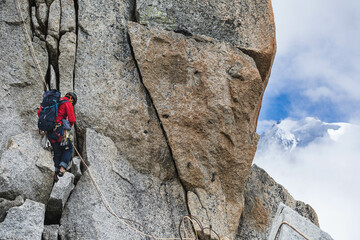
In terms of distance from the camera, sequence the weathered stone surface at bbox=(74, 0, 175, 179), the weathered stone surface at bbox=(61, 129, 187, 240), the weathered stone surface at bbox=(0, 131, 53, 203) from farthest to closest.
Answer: the weathered stone surface at bbox=(74, 0, 175, 179) < the weathered stone surface at bbox=(61, 129, 187, 240) < the weathered stone surface at bbox=(0, 131, 53, 203)

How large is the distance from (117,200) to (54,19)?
6.59m

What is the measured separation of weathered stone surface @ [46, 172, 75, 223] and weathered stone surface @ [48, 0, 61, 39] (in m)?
5.26

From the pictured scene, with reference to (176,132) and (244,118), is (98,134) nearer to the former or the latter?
(176,132)

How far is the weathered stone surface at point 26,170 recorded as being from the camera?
10.2 metres

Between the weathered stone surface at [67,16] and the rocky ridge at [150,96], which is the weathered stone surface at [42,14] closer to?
the rocky ridge at [150,96]

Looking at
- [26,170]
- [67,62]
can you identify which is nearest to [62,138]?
[26,170]

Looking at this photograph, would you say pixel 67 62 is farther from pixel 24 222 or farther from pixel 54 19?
pixel 24 222

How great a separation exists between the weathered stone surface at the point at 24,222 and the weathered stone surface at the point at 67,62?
443 centimetres

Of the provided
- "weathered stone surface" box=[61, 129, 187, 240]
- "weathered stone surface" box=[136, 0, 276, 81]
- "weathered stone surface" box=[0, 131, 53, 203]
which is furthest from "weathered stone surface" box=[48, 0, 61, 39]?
"weathered stone surface" box=[0, 131, 53, 203]

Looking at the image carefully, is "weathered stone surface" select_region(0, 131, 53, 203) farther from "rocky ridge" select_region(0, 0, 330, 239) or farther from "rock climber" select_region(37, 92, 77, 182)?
"rock climber" select_region(37, 92, 77, 182)

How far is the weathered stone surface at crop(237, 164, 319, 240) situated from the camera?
1577cm

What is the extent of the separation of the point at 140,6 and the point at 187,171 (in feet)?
21.0

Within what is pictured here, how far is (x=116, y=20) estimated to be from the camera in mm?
14148

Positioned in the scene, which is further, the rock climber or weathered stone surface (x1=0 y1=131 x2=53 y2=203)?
the rock climber
